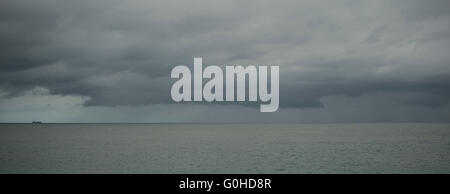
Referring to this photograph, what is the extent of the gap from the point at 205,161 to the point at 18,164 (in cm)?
2732
